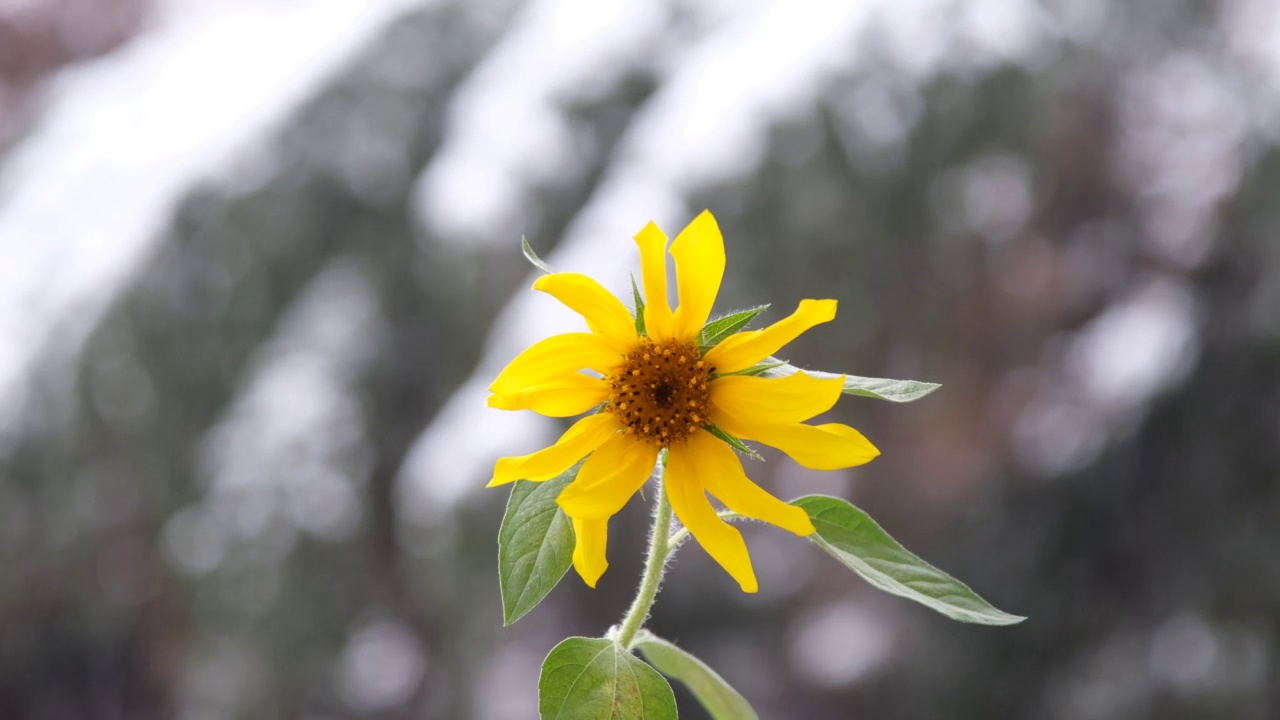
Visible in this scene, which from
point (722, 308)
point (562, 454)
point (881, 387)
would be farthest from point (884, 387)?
point (722, 308)

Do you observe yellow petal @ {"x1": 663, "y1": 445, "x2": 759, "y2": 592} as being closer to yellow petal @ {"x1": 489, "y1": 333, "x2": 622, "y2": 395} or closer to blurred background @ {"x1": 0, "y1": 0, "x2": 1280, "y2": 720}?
yellow petal @ {"x1": 489, "y1": 333, "x2": 622, "y2": 395}

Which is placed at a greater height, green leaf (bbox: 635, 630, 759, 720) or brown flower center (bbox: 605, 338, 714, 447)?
brown flower center (bbox: 605, 338, 714, 447)

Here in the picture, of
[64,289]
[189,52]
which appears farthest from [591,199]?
[189,52]

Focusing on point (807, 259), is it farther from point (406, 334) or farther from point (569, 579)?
point (406, 334)

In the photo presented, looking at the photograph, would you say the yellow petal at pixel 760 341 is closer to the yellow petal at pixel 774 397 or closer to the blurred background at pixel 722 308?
the yellow petal at pixel 774 397

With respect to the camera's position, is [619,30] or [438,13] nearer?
[619,30]

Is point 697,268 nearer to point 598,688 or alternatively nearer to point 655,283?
point 655,283

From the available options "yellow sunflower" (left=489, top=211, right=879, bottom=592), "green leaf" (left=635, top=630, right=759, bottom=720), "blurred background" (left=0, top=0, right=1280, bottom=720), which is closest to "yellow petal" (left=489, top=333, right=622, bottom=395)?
"yellow sunflower" (left=489, top=211, right=879, bottom=592)
